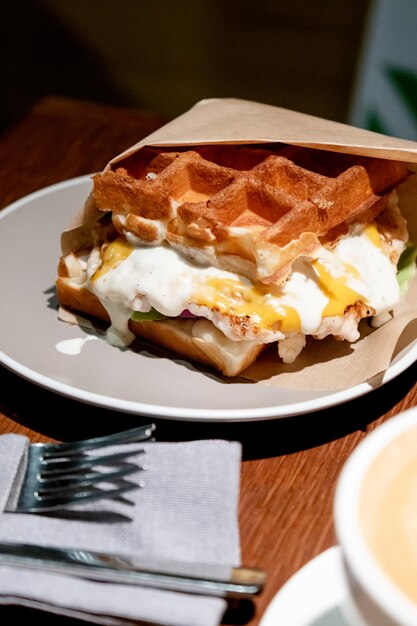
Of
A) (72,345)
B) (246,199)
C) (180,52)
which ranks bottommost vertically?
(180,52)

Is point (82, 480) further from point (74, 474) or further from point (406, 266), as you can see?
point (406, 266)

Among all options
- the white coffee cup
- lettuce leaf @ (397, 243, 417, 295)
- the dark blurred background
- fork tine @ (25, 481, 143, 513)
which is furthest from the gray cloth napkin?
the dark blurred background

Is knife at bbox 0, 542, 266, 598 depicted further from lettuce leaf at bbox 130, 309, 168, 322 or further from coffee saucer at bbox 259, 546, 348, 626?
lettuce leaf at bbox 130, 309, 168, 322

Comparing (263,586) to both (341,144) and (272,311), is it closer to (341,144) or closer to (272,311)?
(272,311)

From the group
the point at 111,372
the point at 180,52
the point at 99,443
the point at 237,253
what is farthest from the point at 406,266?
the point at 180,52

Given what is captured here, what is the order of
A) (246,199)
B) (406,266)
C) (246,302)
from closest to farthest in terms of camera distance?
(246,302), (246,199), (406,266)
